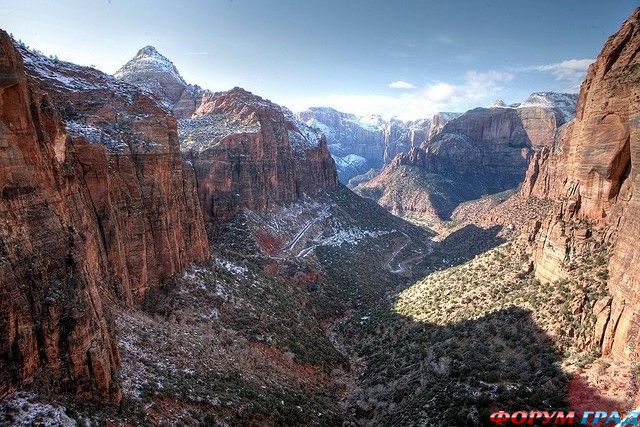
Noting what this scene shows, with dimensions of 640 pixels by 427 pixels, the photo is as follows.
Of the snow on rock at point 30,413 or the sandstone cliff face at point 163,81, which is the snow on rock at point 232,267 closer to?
the snow on rock at point 30,413

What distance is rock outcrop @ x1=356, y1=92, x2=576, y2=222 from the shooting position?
17125 centimetres

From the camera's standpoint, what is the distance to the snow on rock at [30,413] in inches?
604

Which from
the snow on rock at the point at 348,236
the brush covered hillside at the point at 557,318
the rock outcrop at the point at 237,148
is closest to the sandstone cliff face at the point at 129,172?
the rock outcrop at the point at 237,148

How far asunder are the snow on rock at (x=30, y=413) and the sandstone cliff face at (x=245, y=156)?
165 ft

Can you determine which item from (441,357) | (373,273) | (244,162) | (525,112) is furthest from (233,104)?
(525,112)

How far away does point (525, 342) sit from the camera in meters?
30.6

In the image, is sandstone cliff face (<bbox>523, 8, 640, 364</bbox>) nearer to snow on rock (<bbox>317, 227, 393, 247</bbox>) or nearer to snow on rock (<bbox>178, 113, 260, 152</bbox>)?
snow on rock (<bbox>317, 227, 393, 247</bbox>)

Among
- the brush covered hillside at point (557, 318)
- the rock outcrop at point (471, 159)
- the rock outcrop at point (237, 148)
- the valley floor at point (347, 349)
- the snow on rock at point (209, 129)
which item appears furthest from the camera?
the rock outcrop at point (471, 159)

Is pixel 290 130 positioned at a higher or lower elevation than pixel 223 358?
higher

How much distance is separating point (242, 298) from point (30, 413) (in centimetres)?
2951

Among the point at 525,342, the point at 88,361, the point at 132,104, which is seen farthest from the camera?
the point at 132,104

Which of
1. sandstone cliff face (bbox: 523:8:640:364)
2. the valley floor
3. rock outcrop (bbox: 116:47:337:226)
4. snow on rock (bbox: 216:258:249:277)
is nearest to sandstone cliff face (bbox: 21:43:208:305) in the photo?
the valley floor

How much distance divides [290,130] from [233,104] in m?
22.6

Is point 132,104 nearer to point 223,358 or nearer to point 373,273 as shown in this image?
point 223,358
